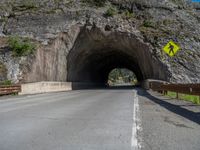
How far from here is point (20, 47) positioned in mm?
31891

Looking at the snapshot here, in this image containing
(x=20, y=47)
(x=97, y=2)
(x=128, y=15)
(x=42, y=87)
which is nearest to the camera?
(x=42, y=87)

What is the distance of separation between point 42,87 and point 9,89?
18.3 feet

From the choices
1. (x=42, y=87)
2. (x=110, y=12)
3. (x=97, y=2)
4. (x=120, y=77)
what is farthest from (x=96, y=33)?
(x=120, y=77)

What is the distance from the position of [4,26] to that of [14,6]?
4.54 m

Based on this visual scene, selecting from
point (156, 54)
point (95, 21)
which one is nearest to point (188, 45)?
point (156, 54)

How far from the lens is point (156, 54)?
3438 centimetres

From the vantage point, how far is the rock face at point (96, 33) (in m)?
32.8

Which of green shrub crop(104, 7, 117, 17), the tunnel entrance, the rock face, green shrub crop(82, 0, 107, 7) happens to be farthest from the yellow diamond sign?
the tunnel entrance

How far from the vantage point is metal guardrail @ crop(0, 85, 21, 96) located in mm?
23469

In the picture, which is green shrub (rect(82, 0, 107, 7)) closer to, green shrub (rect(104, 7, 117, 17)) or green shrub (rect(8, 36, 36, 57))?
green shrub (rect(104, 7, 117, 17))

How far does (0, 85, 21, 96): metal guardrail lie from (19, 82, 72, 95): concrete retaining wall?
0.61 meters

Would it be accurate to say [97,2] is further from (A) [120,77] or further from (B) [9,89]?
(A) [120,77]

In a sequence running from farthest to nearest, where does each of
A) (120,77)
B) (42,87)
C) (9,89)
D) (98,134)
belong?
(120,77) < (42,87) < (9,89) < (98,134)

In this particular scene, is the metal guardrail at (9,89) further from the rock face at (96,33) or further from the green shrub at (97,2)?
the green shrub at (97,2)
